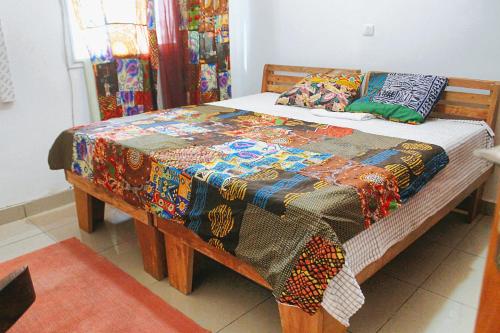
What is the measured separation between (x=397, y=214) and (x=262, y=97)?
1902mm

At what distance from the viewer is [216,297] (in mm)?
2002

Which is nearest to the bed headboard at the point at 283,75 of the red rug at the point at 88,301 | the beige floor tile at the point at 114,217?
A: the beige floor tile at the point at 114,217

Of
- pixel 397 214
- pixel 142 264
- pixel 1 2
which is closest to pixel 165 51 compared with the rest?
pixel 1 2

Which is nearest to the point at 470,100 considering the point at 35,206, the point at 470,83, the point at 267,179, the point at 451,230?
the point at 470,83

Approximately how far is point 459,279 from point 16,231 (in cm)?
270

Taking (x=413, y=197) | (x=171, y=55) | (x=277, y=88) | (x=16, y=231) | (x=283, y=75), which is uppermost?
(x=171, y=55)

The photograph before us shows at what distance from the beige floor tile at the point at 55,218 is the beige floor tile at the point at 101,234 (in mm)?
67

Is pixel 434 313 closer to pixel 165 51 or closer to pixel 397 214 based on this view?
pixel 397 214

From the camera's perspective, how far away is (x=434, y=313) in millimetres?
1843

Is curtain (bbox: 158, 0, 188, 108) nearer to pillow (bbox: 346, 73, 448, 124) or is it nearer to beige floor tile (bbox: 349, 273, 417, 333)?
pillow (bbox: 346, 73, 448, 124)

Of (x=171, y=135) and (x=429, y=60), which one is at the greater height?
(x=429, y=60)

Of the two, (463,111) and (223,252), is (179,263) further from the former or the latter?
(463,111)

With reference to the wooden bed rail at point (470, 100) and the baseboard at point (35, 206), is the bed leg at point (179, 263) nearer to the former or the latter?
the baseboard at point (35, 206)

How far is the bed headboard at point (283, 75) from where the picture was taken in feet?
10.7
